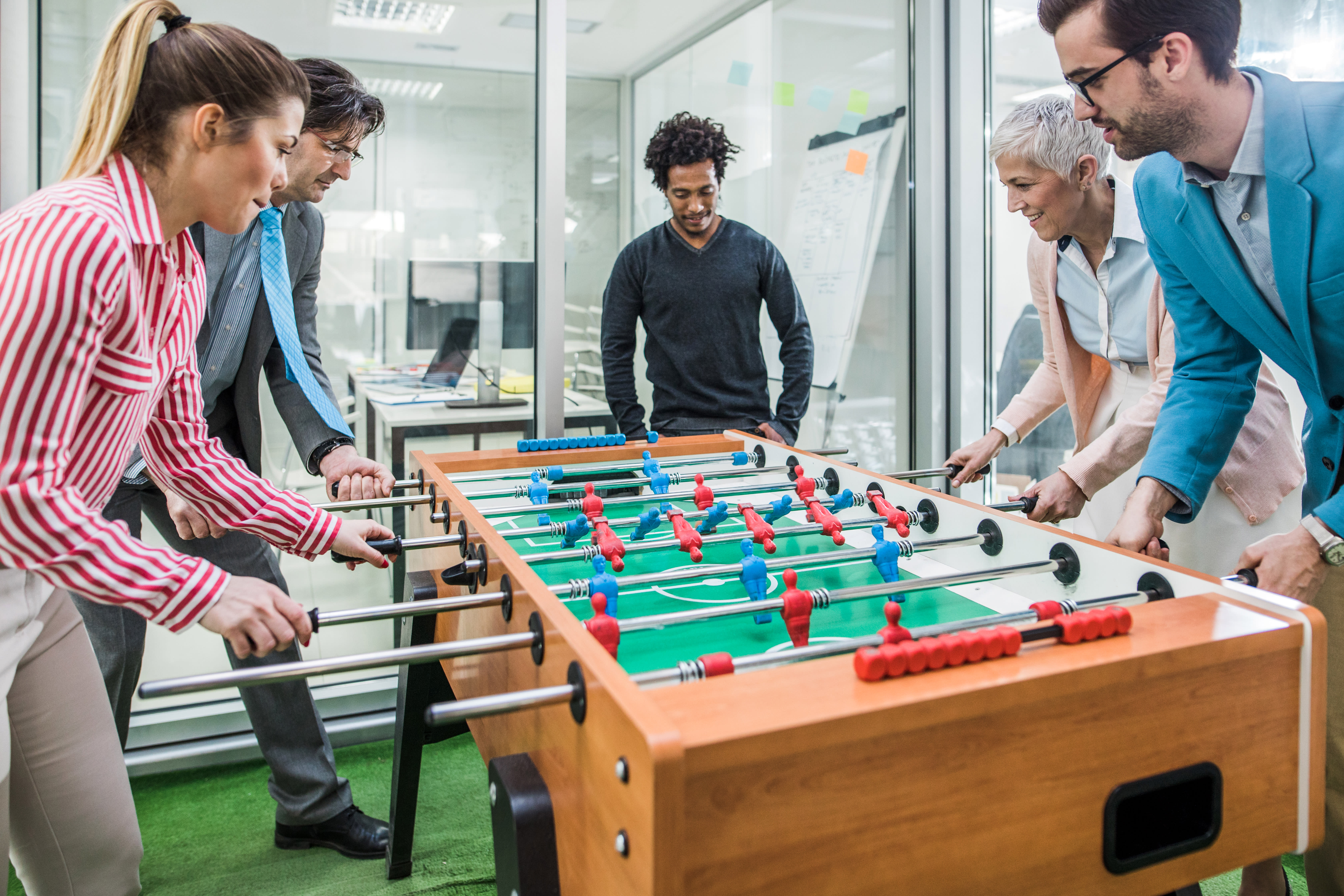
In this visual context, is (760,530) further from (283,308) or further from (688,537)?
(283,308)

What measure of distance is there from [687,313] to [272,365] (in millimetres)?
1258

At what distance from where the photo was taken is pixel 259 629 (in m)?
1.05

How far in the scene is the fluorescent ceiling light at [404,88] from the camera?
289 centimetres

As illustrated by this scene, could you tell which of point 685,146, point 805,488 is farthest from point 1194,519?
point 685,146

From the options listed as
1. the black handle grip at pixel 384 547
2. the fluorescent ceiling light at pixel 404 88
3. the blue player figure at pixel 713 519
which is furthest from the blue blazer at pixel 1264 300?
the fluorescent ceiling light at pixel 404 88

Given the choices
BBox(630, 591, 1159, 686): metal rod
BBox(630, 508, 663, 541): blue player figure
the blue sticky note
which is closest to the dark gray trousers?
BBox(630, 508, 663, 541): blue player figure

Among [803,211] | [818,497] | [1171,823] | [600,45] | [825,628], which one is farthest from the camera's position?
[803,211]

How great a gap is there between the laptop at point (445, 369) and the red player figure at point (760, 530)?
1.70 meters

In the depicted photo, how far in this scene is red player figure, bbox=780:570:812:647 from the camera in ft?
3.85

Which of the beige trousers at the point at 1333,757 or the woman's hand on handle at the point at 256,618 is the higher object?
the woman's hand on handle at the point at 256,618

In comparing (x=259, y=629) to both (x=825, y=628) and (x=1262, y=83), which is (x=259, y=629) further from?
(x=1262, y=83)

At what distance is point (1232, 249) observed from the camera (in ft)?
4.90


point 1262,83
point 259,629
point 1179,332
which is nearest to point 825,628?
point 259,629

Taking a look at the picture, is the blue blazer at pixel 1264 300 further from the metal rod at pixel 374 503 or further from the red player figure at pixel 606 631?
the metal rod at pixel 374 503
